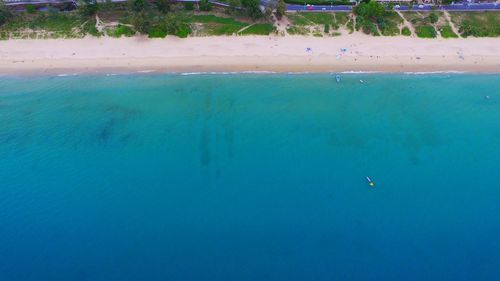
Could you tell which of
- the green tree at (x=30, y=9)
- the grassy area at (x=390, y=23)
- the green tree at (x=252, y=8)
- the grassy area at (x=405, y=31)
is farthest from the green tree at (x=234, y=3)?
the green tree at (x=30, y=9)

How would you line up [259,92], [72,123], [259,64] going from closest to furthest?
[72,123] → [259,92] → [259,64]

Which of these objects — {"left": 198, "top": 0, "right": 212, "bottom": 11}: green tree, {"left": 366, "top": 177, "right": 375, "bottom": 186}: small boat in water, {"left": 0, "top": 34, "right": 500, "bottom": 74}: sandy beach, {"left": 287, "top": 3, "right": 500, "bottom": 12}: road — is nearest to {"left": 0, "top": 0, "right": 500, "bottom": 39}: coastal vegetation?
{"left": 198, "top": 0, "right": 212, "bottom": 11}: green tree

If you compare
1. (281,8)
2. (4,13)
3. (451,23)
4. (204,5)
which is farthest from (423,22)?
(4,13)

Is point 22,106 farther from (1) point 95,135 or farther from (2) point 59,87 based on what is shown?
(1) point 95,135

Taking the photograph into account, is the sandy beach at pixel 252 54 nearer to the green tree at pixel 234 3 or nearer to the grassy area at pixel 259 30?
the grassy area at pixel 259 30

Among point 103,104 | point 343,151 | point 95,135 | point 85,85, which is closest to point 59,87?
point 85,85

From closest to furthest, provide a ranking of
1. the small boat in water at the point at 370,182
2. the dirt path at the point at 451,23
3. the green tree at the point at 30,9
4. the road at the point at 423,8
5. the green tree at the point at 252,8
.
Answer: the small boat in water at the point at 370,182 → the green tree at the point at 252,8 → the dirt path at the point at 451,23 → the green tree at the point at 30,9 → the road at the point at 423,8
